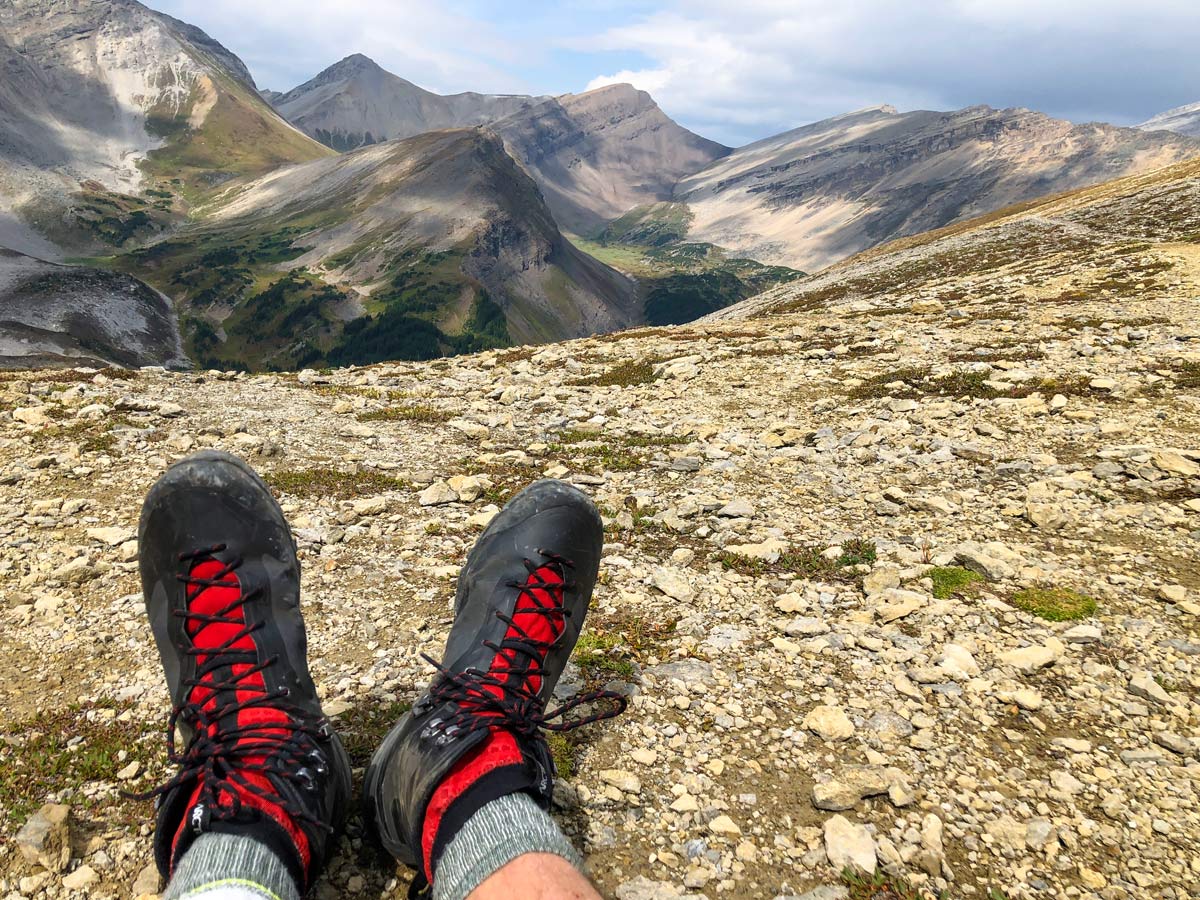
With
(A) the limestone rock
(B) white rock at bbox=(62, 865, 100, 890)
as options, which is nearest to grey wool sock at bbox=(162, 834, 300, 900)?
(B) white rock at bbox=(62, 865, 100, 890)

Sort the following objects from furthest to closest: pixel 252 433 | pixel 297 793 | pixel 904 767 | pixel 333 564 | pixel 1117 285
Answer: pixel 1117 285 < pixel 252 433 < pixel 333 564 < pixel 904 767 < pixel 297 793

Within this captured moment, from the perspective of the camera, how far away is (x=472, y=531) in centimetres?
760

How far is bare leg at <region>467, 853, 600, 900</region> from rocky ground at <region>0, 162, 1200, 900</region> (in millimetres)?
558

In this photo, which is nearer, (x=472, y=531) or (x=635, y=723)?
(x=635, y=723)

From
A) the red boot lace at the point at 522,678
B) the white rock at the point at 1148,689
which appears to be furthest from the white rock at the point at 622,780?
the white rock at the point at 1148,689

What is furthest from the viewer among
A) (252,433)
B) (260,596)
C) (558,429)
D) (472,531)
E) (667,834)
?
(558,429)

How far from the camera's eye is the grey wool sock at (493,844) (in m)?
2.96

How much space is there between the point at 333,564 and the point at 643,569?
3.23m

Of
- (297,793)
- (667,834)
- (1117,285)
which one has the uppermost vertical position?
(1117,285)

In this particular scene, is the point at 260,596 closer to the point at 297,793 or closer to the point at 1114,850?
the point at 297,793

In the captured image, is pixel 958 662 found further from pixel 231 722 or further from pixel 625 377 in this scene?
pixel 625 377

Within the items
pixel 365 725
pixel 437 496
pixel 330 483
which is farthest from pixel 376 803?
pixel 330 483

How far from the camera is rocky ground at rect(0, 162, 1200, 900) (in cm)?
356

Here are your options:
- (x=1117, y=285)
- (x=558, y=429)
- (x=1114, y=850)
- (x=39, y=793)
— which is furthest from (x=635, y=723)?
(x=1117, y=285)
